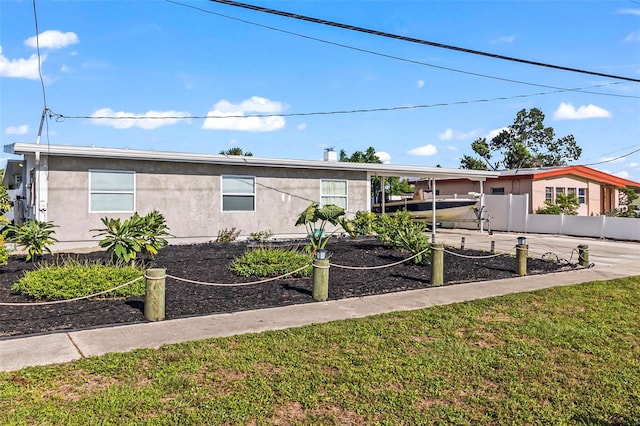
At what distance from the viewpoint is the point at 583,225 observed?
21469 mm

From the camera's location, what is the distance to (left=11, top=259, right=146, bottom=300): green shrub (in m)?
7.03

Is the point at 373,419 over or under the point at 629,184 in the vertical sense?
under

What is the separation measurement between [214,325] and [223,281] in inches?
104

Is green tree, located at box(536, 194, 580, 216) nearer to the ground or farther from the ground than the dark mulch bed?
farther from the ground

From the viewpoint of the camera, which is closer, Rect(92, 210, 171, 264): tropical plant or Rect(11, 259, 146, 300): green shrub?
Rect(11, 259, 146, 300): green shrub

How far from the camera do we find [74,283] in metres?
7.16

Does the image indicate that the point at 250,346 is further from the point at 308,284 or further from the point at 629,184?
the point at 629,184

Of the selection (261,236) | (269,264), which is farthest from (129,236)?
(261,236)

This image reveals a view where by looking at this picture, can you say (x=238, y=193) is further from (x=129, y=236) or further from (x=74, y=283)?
(x=74, y=283)

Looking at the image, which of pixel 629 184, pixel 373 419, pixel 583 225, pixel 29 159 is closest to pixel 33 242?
pixel 29 159

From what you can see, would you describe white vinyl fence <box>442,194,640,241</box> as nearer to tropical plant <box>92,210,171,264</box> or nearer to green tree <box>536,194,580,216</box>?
green tree <box>536,194,580,216</box>

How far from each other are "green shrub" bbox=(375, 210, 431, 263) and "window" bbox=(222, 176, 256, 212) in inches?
174

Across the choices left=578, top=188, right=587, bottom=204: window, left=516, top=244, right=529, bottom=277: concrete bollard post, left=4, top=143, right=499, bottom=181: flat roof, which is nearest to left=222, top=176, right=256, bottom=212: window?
left=4, top=143, right=499, bottom=181: flat roof

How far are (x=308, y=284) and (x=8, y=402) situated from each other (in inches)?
220
